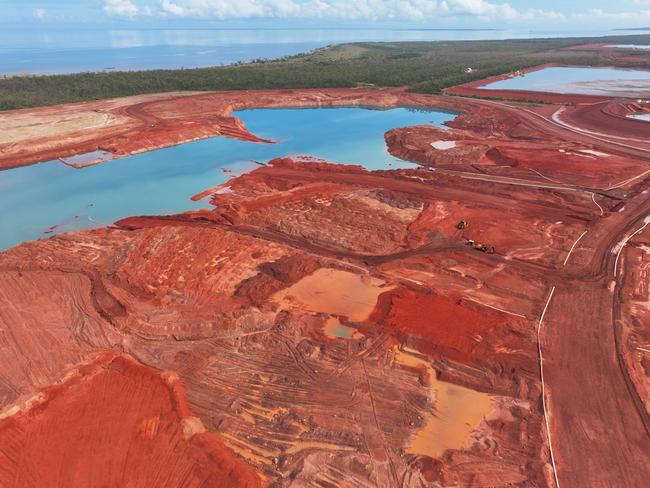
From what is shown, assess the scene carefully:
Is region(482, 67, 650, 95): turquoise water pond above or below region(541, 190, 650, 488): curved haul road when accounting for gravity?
→ above

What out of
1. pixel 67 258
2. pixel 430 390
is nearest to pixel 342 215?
pixel 430 390

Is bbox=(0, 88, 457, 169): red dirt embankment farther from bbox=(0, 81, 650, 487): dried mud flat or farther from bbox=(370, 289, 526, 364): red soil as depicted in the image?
bbox=(370, 289, 526, 364): red soil

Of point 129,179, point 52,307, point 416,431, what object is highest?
point 129,179

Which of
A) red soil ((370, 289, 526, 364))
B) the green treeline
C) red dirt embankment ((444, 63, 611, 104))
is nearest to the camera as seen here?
red soil ((370, 289, 526, 364))

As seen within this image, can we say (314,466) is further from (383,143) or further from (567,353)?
(383,143)

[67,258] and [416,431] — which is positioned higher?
[67,258]

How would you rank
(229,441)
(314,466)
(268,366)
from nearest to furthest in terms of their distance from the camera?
(314,466), (229,441), (268,366)

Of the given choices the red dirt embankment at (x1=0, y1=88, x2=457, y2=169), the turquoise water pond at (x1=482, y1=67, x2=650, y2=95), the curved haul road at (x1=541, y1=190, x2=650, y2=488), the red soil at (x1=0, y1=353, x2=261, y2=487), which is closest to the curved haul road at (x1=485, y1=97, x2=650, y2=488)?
the curved haul road at (x1=541, y1=190, x2=650, y2=488)

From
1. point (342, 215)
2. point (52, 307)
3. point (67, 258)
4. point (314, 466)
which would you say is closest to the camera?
point (314, 466)

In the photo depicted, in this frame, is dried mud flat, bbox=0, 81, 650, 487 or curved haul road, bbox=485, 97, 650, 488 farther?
dried mud flat, bbox=0, 81, 650, 487
